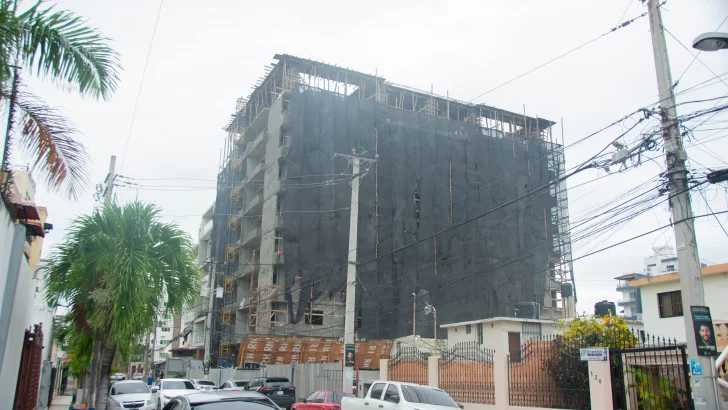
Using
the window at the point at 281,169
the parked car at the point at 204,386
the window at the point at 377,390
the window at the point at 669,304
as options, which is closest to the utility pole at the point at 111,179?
the parked car at the point at 204,386

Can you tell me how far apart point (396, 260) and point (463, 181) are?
10348mm

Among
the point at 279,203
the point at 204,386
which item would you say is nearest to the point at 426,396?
the point at 204,386

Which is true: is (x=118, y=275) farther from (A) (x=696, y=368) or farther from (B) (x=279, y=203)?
(B) (x=279, y=203)

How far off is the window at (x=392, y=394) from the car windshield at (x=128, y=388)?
495 inches

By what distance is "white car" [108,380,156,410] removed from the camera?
22172 mm

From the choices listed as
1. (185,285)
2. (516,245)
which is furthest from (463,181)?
(185,285)

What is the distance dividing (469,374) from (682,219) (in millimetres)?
9728

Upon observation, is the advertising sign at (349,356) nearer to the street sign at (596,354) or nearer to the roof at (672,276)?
A: the street sign at (596,354)

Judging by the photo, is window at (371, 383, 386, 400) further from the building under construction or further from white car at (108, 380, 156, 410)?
the building under construction

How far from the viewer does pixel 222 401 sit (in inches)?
376

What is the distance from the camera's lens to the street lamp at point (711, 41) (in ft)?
33.8

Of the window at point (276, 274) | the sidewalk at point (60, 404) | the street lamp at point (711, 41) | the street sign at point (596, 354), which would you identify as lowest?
the sidewalk at point (60, 404)

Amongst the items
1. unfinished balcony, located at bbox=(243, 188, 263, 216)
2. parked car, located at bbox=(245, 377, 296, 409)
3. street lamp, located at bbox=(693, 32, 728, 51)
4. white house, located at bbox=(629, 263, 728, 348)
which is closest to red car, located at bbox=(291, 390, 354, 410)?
parked car, located at bbox=(245, 377, 296, 409)

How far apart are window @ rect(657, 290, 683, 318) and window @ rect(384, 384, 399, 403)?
16.1 meters
